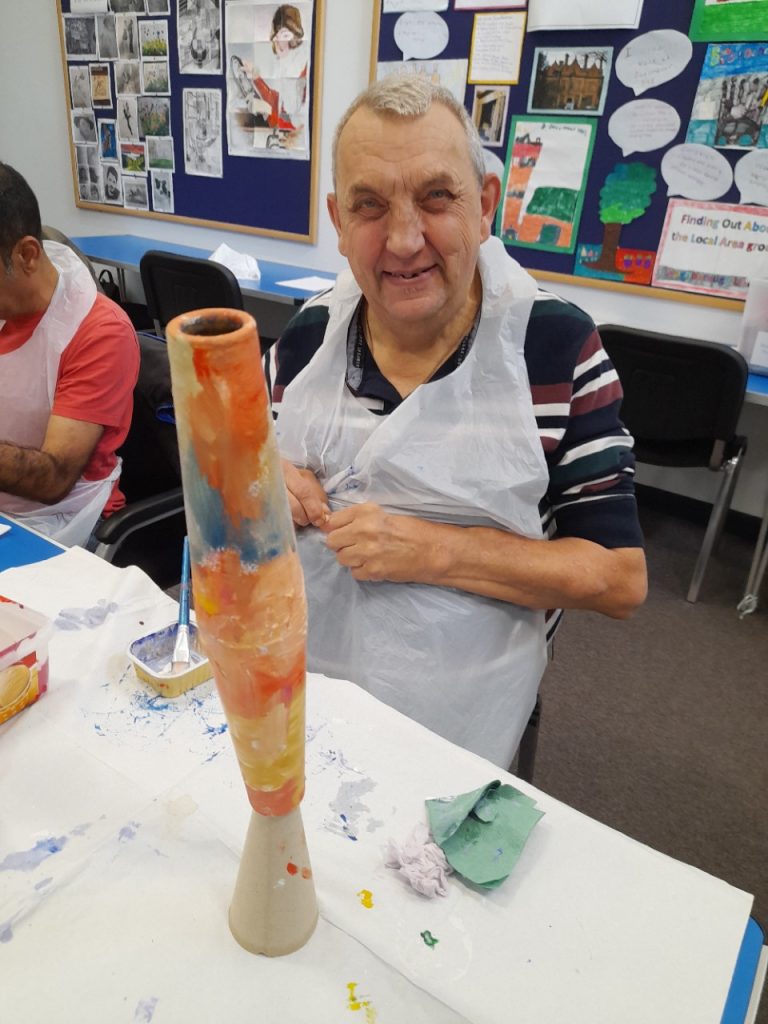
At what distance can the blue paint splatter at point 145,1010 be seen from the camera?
0.50m

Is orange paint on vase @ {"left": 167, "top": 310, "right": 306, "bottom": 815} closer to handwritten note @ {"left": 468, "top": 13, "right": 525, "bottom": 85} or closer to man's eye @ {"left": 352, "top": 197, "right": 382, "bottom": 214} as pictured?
man's eye @ {"left": 352, "top": 197, "right": 382, "bottom": 214}

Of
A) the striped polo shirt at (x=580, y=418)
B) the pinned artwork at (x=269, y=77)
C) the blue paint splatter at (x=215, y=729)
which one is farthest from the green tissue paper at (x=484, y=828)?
the pinned artwork at (x=269, y=77)

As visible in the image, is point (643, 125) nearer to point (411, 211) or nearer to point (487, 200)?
point (487, 200)

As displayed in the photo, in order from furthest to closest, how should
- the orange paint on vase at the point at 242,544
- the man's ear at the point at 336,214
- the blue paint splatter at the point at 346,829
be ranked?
the man's ear at the point at 336,214 → the blue paint splatter at the point at 346,829 → the orange paint on vase at the point at 242,544

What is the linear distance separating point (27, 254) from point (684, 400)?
1783 millimetres

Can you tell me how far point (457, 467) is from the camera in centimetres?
91

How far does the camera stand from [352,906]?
579 mm

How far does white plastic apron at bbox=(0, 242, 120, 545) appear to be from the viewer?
130cm

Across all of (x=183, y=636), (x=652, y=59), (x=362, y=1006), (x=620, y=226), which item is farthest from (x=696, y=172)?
(x=362, y=1006)

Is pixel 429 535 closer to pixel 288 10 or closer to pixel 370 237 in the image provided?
pixel 370 237

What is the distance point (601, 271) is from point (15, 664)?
8.21 ft

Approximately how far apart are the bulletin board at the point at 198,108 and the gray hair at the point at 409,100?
8.51ft

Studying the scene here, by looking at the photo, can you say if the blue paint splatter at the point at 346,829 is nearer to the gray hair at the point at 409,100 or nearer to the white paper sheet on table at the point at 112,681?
the white paper sheet on table at the point at 112,681

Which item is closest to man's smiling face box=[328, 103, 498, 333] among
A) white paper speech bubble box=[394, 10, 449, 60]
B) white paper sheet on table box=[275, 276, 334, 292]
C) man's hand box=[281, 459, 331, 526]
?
man's hand box=[281, 459, 331, 526]
